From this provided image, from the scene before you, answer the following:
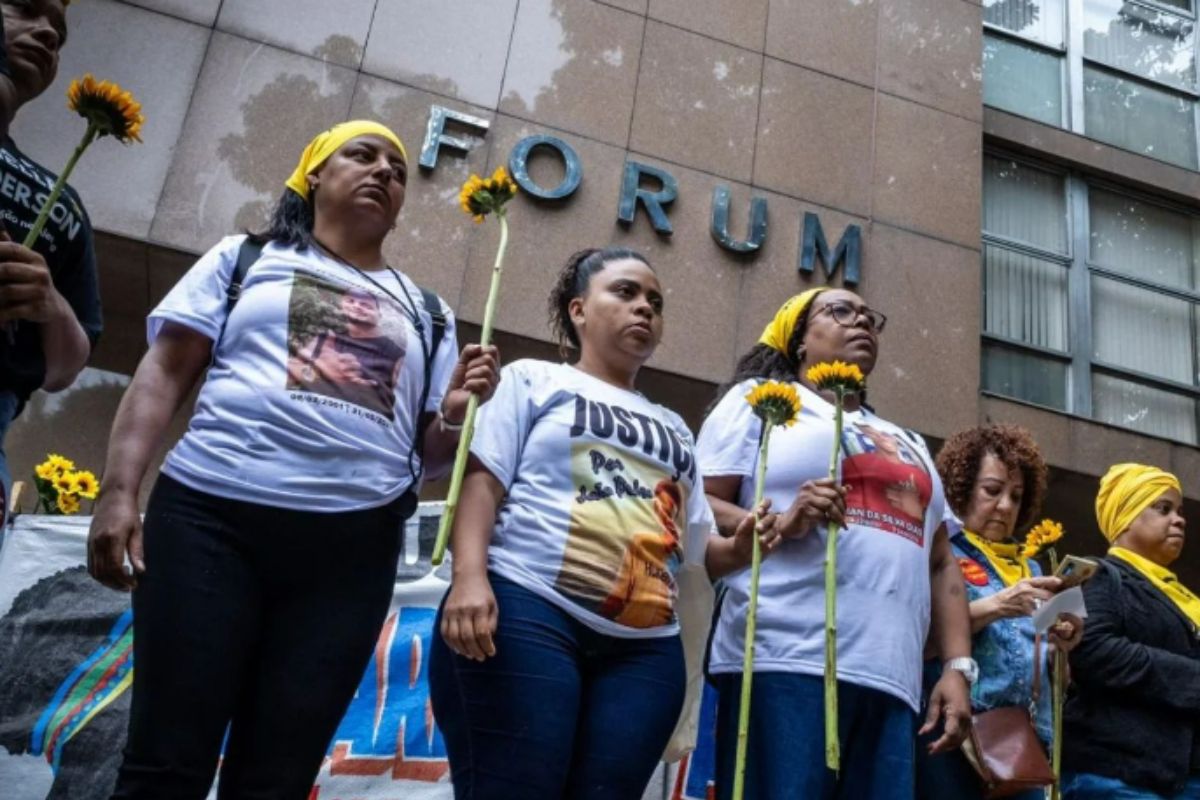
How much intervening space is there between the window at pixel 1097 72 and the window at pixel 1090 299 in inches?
24.2

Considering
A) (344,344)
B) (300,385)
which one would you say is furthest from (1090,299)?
(300,385)

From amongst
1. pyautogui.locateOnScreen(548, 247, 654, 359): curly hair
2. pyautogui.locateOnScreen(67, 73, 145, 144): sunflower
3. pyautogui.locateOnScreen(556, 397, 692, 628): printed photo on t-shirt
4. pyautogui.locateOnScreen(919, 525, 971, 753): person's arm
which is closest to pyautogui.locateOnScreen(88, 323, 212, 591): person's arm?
pyautogui.locateOnScreen(67, 73, 145, 144): sunflower

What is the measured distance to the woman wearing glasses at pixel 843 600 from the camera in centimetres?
224

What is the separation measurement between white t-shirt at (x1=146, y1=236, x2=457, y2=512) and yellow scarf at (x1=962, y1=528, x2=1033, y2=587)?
178cm

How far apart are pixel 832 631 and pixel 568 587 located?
55 cm

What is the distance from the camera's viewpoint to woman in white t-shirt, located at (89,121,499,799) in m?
1.83

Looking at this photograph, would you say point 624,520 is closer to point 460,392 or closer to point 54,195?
point 460,392

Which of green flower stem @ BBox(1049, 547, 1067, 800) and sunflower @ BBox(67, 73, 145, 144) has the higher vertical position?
sunflower @ BBox(67, 73, 145, 144)

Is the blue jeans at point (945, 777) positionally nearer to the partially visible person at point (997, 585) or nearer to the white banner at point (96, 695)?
the partially visible person at point (997, 585)

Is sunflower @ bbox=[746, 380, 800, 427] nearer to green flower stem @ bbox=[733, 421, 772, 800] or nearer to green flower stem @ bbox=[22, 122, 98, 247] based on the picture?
green flower stem @ bbox=[733, 421, 772, 800]

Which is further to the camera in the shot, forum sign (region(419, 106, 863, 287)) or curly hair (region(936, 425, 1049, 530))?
forum sign (region(419, 106, 863, 287))

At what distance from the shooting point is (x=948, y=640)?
2611 millimetres

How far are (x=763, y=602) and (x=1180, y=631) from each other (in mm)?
1726

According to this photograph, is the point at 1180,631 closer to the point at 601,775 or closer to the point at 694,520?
the point at 694,520
